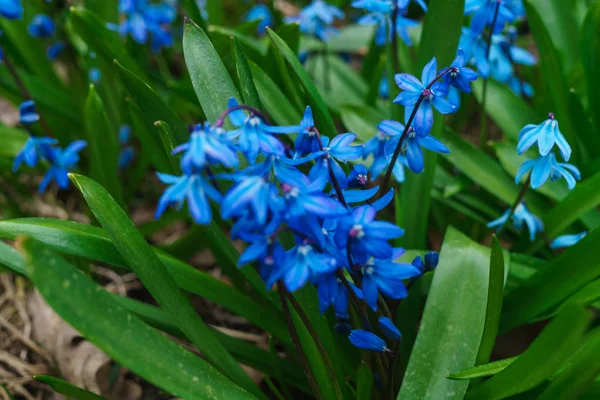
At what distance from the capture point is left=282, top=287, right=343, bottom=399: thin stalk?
1432 mm

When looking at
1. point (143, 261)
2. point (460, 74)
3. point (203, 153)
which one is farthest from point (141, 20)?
point (203, 153)

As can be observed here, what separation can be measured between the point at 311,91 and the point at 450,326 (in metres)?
0.83

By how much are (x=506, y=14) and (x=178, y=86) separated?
1190 millimetres

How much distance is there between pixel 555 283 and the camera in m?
1.81

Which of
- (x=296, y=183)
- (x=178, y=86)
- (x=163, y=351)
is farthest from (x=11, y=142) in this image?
(x=296, y=183)

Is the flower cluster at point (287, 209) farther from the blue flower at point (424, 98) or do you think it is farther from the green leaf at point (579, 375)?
the green leaf at point (579, 375)

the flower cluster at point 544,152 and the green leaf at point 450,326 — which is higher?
the flower cluster at point 544,152

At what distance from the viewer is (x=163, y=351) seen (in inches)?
55.2

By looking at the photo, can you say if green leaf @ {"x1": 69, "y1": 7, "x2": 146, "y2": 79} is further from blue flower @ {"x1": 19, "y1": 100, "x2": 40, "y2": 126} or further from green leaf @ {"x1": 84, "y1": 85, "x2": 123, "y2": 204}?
blue flower @ {"x1": 19, "y1": 100, "x2": 40, "y2": 126}

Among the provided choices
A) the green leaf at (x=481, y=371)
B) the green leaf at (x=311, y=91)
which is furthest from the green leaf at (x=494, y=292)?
the green leaf at (x=311, y=91)

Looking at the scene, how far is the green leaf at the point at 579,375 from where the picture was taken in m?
1.21

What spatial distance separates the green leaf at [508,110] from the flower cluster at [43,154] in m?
1.71

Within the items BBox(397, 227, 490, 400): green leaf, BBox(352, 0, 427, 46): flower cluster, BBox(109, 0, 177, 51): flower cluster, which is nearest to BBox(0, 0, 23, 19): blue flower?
BBox(109, 0, 177, 51): flower cluster

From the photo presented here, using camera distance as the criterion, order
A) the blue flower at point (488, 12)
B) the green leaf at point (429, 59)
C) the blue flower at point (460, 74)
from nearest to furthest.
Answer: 1. the blue flower at point (460, 74)
2. the green leaf at point (429, 59)
3. the blue flower at point (488, 12)
